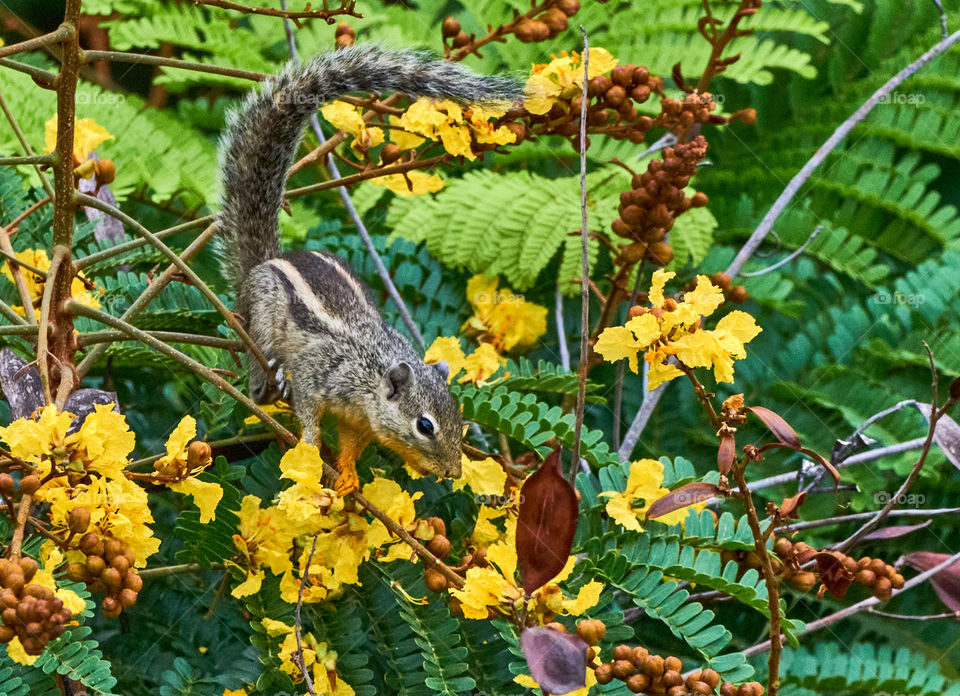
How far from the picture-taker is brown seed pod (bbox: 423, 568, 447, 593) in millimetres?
1218

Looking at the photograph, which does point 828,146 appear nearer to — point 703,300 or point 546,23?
point 546,23

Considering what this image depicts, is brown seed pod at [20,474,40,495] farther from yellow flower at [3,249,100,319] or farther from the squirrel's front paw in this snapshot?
yellow flower at [3,249,100,319]

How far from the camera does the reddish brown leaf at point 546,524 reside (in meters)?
1.02

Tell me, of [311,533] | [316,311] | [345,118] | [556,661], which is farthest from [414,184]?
[556,661]

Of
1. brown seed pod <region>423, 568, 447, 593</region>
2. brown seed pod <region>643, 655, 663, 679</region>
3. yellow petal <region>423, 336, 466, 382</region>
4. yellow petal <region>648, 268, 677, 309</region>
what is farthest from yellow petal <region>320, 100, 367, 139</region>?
brown seed pod <region>643, 655, 663, 679</region>

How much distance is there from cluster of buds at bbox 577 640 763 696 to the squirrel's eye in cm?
61

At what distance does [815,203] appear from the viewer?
247 centimetres

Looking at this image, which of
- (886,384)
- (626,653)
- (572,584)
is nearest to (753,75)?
(886,384)

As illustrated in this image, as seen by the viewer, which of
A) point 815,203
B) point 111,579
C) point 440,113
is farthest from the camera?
point 815,203

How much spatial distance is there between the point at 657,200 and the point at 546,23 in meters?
0.35

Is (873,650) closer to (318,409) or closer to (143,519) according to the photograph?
(318,409)

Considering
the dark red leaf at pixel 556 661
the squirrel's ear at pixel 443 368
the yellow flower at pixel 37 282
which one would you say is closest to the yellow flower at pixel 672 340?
the dark red leaf at pixel 556 661

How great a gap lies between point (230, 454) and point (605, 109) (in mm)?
810

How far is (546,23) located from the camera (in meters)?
1.69
